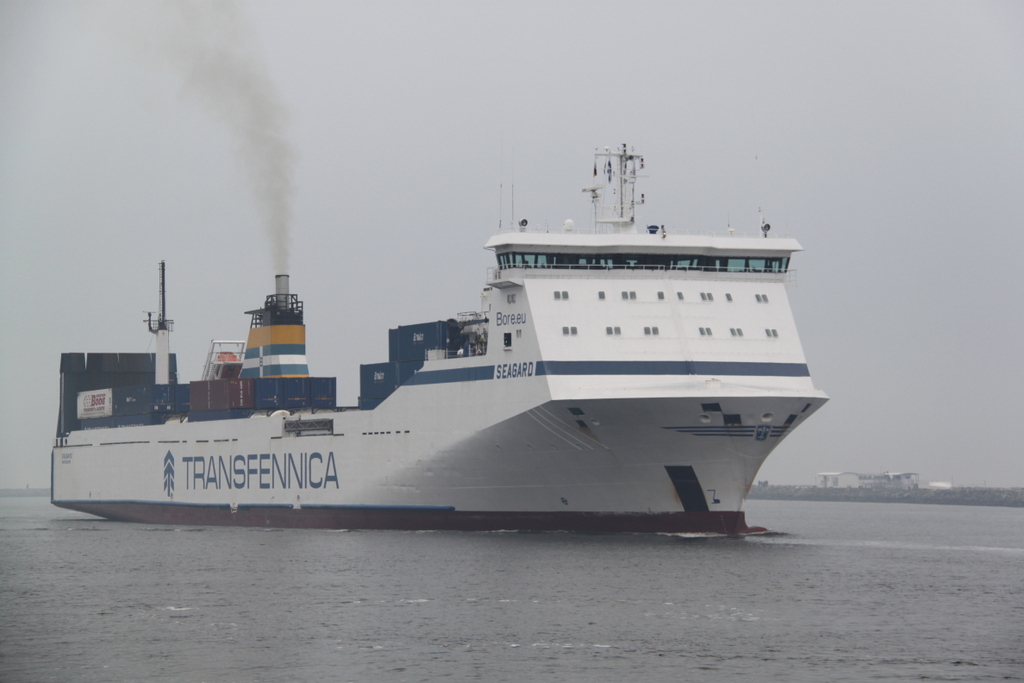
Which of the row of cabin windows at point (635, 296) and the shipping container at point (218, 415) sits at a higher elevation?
the row of cabin windows at point (635, 296)

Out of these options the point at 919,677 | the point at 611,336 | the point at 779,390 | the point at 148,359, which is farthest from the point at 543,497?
the point at 148,359

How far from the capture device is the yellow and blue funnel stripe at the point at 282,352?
5322 cm

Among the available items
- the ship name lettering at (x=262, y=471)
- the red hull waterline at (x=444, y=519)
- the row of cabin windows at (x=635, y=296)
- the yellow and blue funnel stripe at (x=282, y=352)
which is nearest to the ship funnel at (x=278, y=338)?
the yellow and blue funnel stripe at (x=282, y=352)

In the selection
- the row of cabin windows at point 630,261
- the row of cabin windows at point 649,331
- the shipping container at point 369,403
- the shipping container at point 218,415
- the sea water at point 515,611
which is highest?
the row of cabin windows at point 630,261

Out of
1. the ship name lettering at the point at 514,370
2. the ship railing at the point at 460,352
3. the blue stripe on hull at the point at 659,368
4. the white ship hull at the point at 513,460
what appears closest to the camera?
the white ship hull at the point at 513,460

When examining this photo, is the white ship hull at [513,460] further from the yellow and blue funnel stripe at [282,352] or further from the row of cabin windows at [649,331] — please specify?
the yellow and blue funnel stripe at [282,352]

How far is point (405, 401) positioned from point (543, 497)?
21.6ft

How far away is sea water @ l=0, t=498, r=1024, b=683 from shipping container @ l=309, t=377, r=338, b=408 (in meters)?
11.0

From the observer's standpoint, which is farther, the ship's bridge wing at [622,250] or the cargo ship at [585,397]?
the ship's bridge wing at [622,250]

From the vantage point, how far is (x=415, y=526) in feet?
142

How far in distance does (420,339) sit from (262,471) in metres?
10.1

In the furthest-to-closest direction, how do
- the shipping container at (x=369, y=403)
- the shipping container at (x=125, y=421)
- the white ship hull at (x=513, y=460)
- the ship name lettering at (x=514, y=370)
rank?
the shipping container at (x=125, y=421) → the shipping container at (x=369, y=403) → the ship name lettering at (x=514, y=370) → the white ship hull at (x=513, y=460)

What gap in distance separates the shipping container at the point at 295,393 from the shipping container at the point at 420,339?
6.31m

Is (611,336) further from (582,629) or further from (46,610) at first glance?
(46,610)
